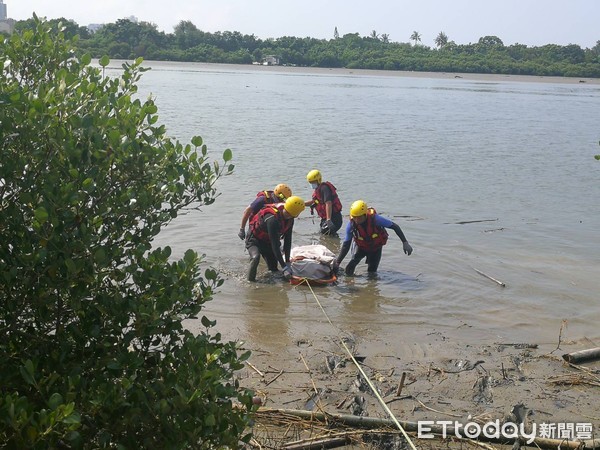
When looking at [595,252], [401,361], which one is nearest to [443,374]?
[401,361]

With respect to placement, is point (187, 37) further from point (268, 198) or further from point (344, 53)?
point (268, 198)

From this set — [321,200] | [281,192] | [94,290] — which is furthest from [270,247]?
[94,290]

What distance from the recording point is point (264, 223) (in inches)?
369

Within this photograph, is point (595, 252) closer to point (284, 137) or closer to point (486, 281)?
point (486, 281)

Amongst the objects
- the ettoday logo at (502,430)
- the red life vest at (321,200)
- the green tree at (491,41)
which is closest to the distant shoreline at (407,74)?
the green tree at (491,41)

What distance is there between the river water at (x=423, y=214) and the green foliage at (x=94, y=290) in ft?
12.9

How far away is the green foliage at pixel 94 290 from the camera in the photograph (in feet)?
9.86

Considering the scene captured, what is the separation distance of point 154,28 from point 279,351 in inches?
2954

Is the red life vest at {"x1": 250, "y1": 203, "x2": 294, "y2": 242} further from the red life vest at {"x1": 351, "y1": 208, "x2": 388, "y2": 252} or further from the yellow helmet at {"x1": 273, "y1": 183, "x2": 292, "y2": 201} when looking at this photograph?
the red life vest at {"x1": 351, "y1": 208, "x2": 388, "y2": 252}

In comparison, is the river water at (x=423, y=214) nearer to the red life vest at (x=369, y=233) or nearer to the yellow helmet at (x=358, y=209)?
the red life vest at (x=369, y=233)

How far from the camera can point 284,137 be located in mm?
23984

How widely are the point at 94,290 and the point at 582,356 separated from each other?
4.90m

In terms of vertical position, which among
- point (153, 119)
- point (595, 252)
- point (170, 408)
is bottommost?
point (595, 252)

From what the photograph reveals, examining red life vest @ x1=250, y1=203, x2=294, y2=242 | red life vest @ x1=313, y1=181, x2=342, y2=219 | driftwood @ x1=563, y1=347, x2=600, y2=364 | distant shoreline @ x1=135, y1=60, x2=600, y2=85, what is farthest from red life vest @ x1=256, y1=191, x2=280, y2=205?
distant shoreline @ x1=135, y1=60, x2=600, y2=85
